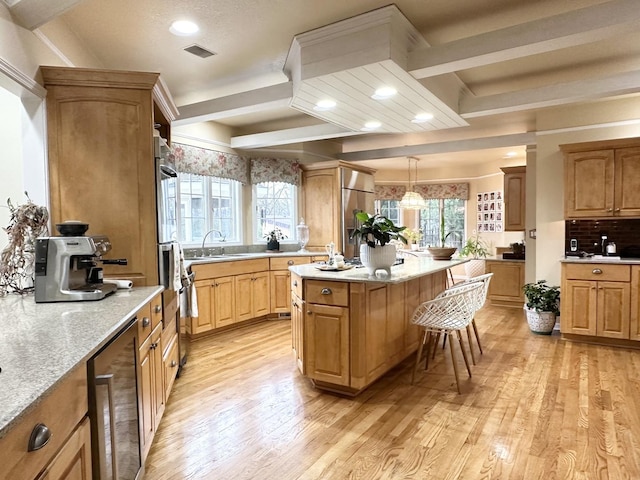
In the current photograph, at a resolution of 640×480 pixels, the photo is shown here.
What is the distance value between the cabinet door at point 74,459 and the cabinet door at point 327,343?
184 centimetres

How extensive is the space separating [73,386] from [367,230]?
6.96 feet

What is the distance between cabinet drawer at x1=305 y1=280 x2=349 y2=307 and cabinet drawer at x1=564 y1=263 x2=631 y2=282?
109 inches

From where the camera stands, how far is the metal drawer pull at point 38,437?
0.94 meters

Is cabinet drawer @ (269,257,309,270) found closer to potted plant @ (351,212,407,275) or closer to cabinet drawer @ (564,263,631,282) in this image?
potted plant @ (351,212,407,275)

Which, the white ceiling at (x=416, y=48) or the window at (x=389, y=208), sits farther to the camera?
the window at (x=389, y=208)

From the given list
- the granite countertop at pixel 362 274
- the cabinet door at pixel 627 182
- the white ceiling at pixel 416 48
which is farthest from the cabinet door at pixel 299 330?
the cabinet door at pixel 627 182

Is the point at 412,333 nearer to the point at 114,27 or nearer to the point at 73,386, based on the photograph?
the point at 73,386

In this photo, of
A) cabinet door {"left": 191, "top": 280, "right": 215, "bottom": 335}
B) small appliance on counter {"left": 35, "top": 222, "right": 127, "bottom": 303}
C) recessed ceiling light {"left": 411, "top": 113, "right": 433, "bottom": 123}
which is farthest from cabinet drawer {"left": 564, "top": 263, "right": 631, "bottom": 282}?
small appliance on counter {"left": 35, "top": 222, "right": 127, "bottom": 303}

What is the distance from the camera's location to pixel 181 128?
4.95 metres

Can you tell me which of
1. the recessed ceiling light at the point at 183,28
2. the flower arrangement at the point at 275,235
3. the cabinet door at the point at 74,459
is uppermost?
the recessed ceiling light at the point at 183,28

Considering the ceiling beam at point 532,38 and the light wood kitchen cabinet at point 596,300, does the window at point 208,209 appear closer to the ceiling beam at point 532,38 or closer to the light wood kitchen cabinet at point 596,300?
the ceiling beam at point 532,38

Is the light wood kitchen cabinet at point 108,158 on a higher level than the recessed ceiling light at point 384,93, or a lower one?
lower

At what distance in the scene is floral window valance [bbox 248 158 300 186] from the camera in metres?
5.89

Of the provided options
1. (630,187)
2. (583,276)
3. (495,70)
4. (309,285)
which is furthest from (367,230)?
(630,187)
